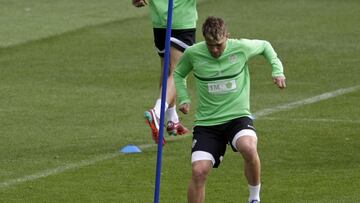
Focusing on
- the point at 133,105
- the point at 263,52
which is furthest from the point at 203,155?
the point at 133,105

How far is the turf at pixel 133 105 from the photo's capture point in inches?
535

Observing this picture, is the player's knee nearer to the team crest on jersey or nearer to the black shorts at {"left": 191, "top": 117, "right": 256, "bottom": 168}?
the black shorts at {"left": 191, "top": 117, "right": 256, "bottom": 168}

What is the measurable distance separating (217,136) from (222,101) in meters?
0.32

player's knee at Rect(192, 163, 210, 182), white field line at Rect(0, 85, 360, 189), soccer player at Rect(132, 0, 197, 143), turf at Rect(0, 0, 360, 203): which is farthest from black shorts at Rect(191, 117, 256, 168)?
soccer player at Rect(132, 0, 197, 143)

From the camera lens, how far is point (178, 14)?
1583cm

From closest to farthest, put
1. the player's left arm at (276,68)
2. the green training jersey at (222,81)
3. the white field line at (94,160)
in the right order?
the player's left arm at (276,68), the green training jersey at (222,81), the white field line at (94,160)

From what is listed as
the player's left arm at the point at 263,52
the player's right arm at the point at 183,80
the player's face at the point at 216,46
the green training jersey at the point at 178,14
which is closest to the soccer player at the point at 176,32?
the green training jersey at the point at 178,14

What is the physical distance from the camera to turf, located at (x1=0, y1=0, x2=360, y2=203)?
13.6 m

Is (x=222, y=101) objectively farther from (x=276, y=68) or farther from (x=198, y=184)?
(x=198, y=184)

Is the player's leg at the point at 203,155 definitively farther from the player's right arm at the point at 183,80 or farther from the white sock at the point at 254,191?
the white sock at the point at 254,191

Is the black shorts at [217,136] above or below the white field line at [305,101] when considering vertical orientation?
above

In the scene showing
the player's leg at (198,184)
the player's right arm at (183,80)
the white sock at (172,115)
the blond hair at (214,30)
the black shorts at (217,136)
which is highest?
the blond hair at (214,30)

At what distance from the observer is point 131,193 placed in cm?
1317

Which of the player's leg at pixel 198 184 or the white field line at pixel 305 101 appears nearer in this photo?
the player's leg at pixel 198 184
